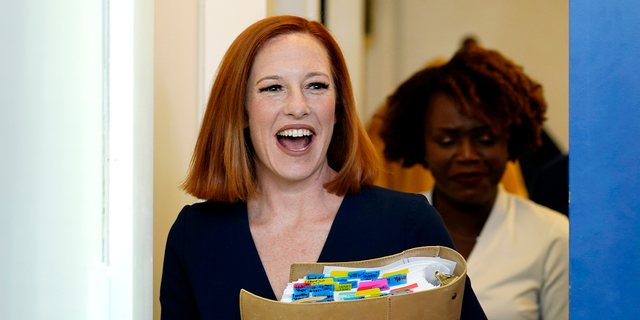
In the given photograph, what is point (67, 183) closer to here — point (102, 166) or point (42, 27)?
point (102, 166)

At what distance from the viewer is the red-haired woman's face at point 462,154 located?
2443 mm

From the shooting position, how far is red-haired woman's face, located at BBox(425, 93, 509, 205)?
2443mm

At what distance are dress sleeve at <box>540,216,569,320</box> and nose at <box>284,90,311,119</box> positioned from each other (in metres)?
1.25

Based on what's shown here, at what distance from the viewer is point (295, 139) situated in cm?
146

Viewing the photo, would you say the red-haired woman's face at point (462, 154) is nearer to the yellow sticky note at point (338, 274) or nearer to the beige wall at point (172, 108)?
the beige wall at point (172, 108)

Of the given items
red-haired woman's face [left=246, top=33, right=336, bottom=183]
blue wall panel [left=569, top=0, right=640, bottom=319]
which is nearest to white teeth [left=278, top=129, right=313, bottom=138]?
red-haired woman's face [left=246, top=33, right=336, bottom=183]

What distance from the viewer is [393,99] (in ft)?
9.16

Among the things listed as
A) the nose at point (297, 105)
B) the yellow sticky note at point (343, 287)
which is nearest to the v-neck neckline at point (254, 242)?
the nose at point (297, 105)

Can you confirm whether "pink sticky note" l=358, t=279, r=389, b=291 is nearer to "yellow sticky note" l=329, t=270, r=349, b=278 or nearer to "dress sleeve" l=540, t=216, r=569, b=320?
"yellow sticky note" l=329, t=270, r=349, b=278

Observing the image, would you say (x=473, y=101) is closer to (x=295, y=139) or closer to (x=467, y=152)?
(x=467, y=152)

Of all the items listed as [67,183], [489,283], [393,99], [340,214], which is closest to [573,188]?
[340,214]

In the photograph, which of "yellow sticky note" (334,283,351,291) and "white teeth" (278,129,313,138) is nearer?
"yellow sticky note" (334,283,351,291)

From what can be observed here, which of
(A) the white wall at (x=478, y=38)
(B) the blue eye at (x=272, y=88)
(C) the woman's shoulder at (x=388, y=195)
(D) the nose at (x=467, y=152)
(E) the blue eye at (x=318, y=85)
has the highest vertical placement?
(A) the white wall at (x=478, y=38)

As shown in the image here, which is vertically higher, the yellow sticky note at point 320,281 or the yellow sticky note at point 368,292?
the yellow sticky note at point 320,281
